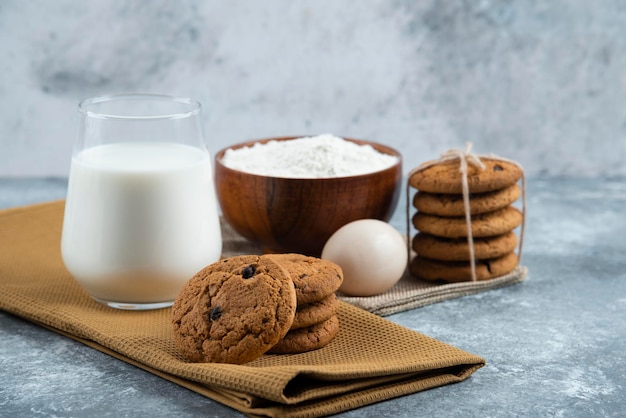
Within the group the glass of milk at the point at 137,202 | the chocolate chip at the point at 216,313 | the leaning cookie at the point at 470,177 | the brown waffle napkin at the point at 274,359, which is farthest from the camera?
the leaning cookie at the point at 470,177

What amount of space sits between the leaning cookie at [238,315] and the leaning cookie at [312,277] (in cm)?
5

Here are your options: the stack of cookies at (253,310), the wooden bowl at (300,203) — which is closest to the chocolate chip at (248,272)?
the stack of cookies at (253,310)

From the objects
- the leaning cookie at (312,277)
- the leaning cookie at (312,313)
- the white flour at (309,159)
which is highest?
the white flour at (309,159)

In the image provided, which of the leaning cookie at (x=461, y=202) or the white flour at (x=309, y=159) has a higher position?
the white flour at (x=309, y=159)

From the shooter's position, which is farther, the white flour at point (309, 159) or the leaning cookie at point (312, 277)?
the white flour at point (309, 159)

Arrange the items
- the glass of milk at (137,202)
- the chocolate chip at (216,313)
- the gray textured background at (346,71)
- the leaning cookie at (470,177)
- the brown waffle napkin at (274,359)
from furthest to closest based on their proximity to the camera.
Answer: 1. the gray textured background at (346,71)
2. the leaning cookie at (470,177)
3. the glass of milk at (137,202)
4. the chocolate chip at (216,313)
5. the brown waffle napkin at (274,359)

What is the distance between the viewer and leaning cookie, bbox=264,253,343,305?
113cm

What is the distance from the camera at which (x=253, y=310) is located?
41.8 inches

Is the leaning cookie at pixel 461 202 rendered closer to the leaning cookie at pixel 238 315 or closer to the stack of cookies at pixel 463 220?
the stack of cookies at pixel 463 220

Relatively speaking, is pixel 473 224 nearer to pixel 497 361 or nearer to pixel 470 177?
pixel 470 177

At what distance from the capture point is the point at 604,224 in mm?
1883

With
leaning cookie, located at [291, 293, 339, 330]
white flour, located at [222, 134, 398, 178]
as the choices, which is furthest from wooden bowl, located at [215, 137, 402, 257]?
leaning cookie, located at [291, 293, 339, 330]

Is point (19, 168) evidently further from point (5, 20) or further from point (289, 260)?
point (289, 260)

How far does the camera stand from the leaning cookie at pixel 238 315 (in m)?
1.06
